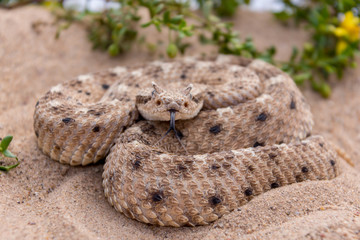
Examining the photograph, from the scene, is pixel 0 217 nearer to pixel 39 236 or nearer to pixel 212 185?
pixel 39 236

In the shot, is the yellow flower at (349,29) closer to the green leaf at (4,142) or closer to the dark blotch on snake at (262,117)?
the dark blotch on snake at (262,117)

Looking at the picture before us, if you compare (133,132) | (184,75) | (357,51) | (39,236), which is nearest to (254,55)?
(184,75)

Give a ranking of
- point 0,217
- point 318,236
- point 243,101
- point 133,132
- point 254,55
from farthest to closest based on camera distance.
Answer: point 254,55 → point 243,101 → point 133,132 → point 0,217 → point 318,236

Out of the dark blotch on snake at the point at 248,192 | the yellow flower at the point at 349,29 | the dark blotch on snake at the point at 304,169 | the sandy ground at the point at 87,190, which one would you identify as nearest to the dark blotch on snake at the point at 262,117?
the dark blotch on snake at the point at 304,169

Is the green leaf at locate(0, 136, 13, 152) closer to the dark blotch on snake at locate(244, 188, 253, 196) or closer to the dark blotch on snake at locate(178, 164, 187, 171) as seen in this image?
the dark blotch on snake at locate(178, 164, 187, 171)

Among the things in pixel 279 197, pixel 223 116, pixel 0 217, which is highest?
pixel 223 116

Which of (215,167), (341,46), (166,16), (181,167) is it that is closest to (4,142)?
(181,167)
